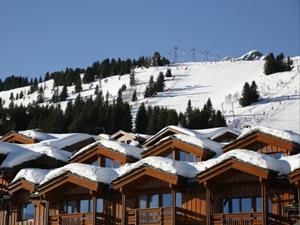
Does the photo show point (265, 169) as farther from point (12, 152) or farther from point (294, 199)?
point (12, 152)

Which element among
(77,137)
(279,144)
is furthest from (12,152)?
(279,144)

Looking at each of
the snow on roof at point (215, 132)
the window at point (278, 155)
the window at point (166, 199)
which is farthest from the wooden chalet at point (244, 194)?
the snow on roof at point (215, 132)

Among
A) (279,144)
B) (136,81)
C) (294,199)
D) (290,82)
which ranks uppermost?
(136,81)

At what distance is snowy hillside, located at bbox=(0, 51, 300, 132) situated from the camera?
10750 cm

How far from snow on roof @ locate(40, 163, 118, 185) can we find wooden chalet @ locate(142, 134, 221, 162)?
2467mm

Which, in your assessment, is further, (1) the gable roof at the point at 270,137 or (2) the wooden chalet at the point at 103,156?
(2) the wooden chalet at the point at 103,156

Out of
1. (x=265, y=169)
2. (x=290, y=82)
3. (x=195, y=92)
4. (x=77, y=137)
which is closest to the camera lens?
(x=265, y=169)

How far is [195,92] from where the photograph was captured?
525ft

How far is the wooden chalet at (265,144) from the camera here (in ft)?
97.6

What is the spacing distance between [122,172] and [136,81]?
158 metres

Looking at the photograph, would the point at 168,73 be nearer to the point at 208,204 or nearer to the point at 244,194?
the point at 244,194

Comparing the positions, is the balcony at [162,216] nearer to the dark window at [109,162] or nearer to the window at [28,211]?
the dark window at [109,162]

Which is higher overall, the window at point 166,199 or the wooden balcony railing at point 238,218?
the window at point 166,199

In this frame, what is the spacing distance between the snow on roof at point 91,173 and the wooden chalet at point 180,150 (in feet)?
8.09
